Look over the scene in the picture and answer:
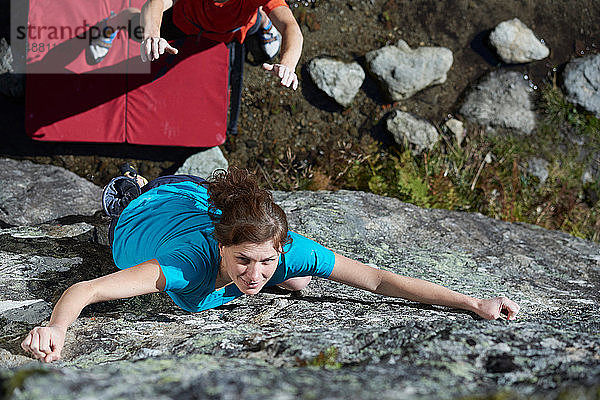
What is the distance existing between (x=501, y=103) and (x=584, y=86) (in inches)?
44.8

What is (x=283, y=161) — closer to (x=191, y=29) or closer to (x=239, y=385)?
(x=191, y=29)

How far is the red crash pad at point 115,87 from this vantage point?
19.3 feet

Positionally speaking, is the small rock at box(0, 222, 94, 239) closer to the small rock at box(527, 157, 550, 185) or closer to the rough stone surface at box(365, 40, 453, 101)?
the rough stone surface at box(365, 40, 453, 101)

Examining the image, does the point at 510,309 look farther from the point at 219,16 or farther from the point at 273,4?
the point at 219,16

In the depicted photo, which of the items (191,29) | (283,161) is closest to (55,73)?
(191,29)

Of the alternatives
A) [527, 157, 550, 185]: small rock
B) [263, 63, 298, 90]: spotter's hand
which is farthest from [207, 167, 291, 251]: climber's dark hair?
[527, 157, 550, 185]: small rock

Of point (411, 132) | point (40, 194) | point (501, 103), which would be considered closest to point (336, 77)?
point (411, 132)

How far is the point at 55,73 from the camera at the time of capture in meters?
5.93

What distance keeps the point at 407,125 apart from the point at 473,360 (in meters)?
5.11

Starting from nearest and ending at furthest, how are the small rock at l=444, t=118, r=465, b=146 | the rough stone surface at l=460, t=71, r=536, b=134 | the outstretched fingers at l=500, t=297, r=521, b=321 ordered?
the outstretched fingers at l=500, t=297, r=521, b=321
the small rock at l=444, t=118, r=465, b=146
the rough stone surface at l=460, t=71, r=536, b=134

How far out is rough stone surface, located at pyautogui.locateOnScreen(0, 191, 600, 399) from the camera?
1.77 meters

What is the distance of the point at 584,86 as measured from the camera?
7.45 meters

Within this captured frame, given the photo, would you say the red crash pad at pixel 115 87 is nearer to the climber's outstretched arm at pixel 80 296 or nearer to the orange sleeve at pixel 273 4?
the orange sleeve at pixel 273 4

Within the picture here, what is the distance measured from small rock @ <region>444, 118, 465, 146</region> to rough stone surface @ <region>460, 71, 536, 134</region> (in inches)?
8.6
